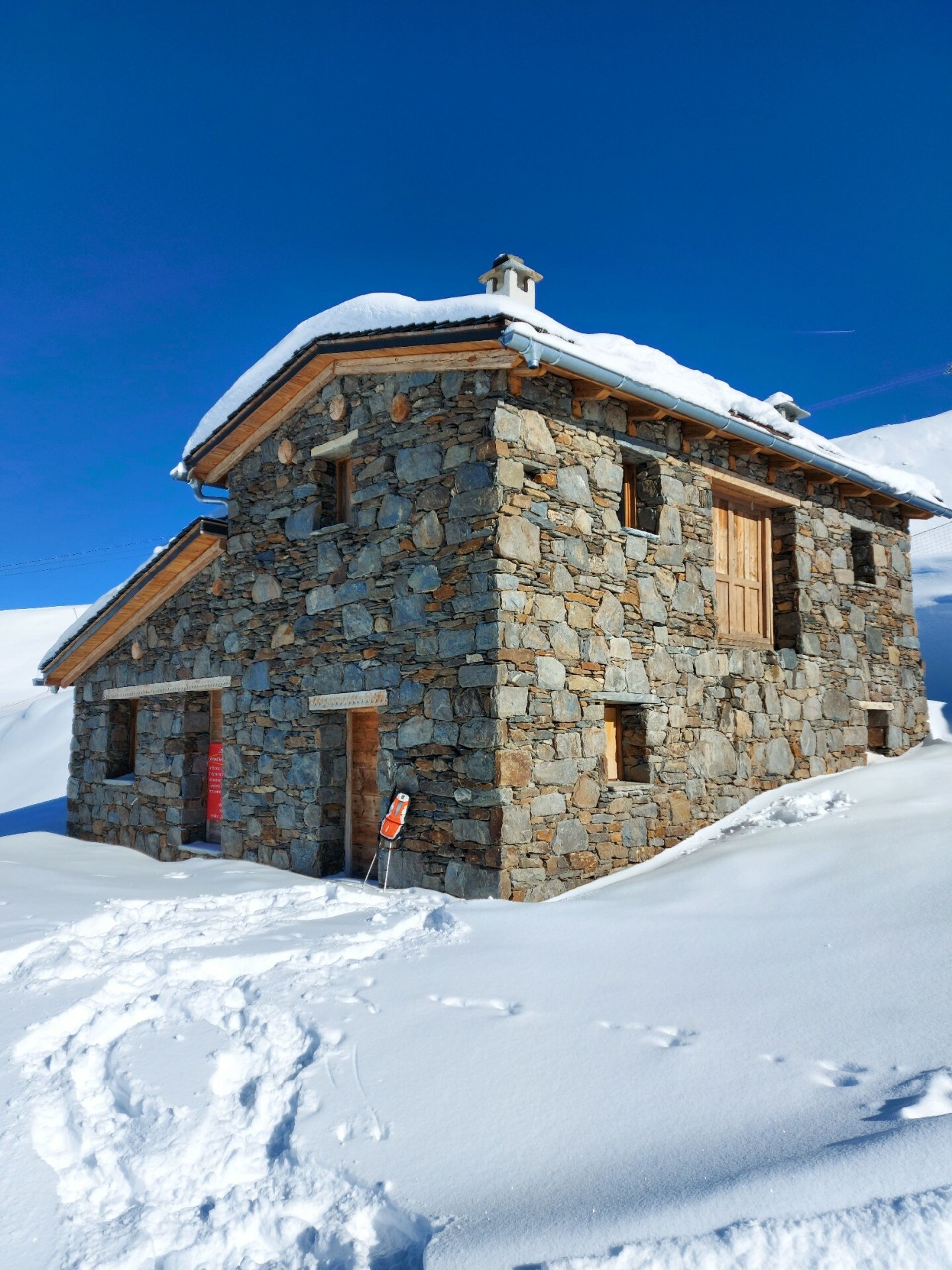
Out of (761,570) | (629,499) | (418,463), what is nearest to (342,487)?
(418,463)

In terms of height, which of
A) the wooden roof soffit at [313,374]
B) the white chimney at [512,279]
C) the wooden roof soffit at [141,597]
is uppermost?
the white chimney at [512,279]

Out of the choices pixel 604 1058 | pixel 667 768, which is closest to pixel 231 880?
pixel 667 768

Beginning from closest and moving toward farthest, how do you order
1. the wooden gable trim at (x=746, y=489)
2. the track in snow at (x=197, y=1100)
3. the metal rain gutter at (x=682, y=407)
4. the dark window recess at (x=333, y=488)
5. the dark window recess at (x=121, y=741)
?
the track in snow at (x=197, y=1100) → the metal rain gutter at (x=682, y=407) → the dark window recess at (x=333, y=488) → the wooden gable trim at (x=746, y=489) → the dark window recess at (x=121, y=741)

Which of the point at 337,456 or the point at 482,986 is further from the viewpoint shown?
the point at 337,456

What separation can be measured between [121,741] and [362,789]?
510 centimetres

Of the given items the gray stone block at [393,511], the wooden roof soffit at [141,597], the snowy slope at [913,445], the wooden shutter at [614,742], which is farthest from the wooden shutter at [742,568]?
the snowy slope at [913,445]

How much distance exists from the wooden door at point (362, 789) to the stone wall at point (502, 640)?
0.44ft

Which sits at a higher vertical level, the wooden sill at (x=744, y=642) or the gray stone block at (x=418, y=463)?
the gray stone block at (x=418, y=463)

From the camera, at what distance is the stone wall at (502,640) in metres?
6.64

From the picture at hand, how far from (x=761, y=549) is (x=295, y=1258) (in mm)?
8458

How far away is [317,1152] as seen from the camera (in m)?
2.60

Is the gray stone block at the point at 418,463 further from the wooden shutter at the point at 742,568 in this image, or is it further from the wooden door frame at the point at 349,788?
the wooden shutter at the point at 742,568

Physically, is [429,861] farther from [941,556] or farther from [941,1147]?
[941,556]

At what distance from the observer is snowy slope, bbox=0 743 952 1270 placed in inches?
83.4
